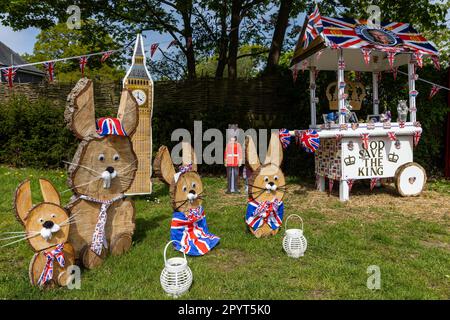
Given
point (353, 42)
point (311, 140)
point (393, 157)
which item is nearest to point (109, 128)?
point (311, 140)

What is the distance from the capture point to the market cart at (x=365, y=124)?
6.06m

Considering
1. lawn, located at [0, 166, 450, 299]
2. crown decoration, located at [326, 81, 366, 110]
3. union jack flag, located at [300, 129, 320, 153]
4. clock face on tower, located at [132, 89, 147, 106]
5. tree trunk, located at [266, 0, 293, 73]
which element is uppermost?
tree trunk, located at [266, 0, 293, 73]

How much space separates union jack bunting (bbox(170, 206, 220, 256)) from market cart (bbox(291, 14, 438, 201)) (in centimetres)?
311

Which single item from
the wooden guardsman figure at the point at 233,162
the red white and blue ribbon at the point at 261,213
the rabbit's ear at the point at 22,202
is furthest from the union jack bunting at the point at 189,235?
the wooden guardsman figure at the point at 233,162

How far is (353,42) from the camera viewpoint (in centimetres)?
588

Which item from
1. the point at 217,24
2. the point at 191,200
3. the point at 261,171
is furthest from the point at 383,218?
the point at 217,24

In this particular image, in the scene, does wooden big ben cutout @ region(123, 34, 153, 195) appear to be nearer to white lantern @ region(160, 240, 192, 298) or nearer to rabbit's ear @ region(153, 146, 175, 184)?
rabbit's ear @ region(153, 146, 175, 184)

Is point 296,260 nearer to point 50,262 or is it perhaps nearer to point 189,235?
point 189,235

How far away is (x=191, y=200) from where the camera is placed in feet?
13.1

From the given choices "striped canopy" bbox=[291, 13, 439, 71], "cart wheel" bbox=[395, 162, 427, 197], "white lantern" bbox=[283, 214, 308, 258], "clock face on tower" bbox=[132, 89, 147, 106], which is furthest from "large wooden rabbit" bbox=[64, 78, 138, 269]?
"cart wheel" bbox=[395, 162, 427, 197]

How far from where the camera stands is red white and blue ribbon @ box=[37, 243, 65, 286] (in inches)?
119

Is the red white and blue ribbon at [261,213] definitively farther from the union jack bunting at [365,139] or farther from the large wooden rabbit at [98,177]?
the union jack bunting at [365,139]

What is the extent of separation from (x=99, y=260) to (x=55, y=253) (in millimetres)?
590

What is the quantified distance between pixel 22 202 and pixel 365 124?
5402 mm
